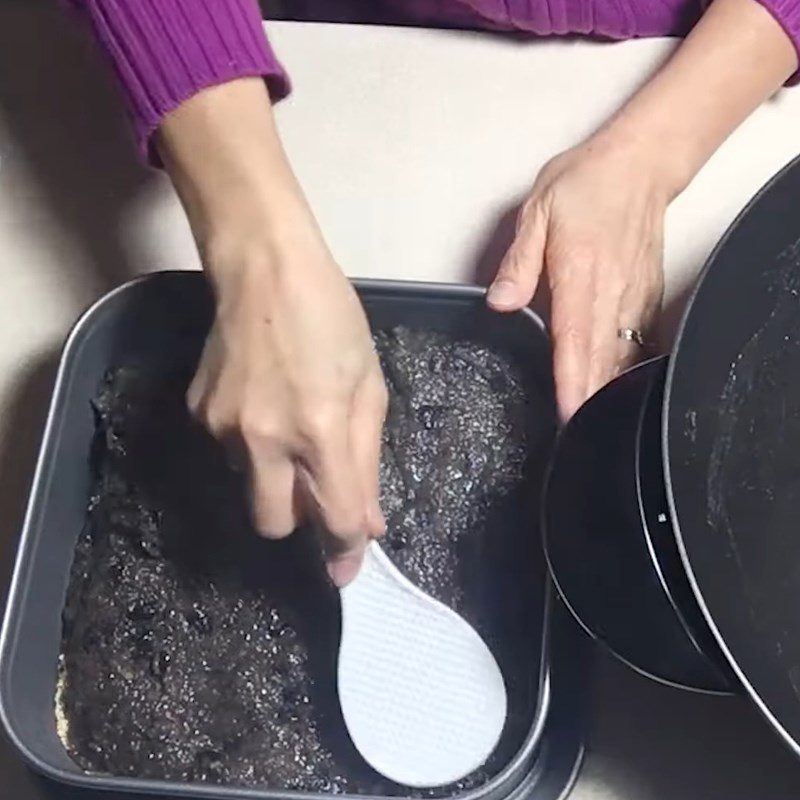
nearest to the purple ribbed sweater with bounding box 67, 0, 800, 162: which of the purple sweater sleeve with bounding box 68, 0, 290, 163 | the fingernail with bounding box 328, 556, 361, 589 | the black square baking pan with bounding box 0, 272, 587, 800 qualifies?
the purple sweater sleeve with bounding box 68, 0, 290, 163

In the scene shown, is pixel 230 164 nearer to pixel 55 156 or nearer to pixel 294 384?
pixel 294 384

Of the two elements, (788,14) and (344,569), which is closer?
(344,569)

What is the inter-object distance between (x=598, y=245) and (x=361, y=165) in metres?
0.15

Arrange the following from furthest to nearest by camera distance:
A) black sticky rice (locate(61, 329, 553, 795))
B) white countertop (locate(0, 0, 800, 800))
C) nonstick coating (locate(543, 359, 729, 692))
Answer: white countertop (locate(0, 0, 800, 800)) < black sticky rice (locate(61, 329, 553, 795)) < nonstick coating (locate(543, 359, 729, 692))

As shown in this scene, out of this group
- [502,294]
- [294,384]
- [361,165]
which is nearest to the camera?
[294,384]

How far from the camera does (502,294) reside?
0.66 meters

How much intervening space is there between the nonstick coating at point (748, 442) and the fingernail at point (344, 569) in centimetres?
16

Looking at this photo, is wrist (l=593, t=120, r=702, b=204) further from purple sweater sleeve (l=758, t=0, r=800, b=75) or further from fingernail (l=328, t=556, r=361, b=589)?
fingernail (l=328, t=556, r=361, b=589)

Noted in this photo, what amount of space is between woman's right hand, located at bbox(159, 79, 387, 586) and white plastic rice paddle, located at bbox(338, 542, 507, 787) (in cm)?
7

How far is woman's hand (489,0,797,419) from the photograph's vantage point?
0.70 metres

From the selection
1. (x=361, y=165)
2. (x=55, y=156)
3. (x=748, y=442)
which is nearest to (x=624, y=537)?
(x=748, y=442)

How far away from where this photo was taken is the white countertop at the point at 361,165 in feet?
2.48

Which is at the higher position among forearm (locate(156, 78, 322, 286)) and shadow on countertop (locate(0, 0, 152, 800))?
forearm (locate(156, 78, 322, 286))

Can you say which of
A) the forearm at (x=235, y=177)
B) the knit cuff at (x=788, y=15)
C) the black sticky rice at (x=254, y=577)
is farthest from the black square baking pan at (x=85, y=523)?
the knit cuff at (x=788, y=15)
